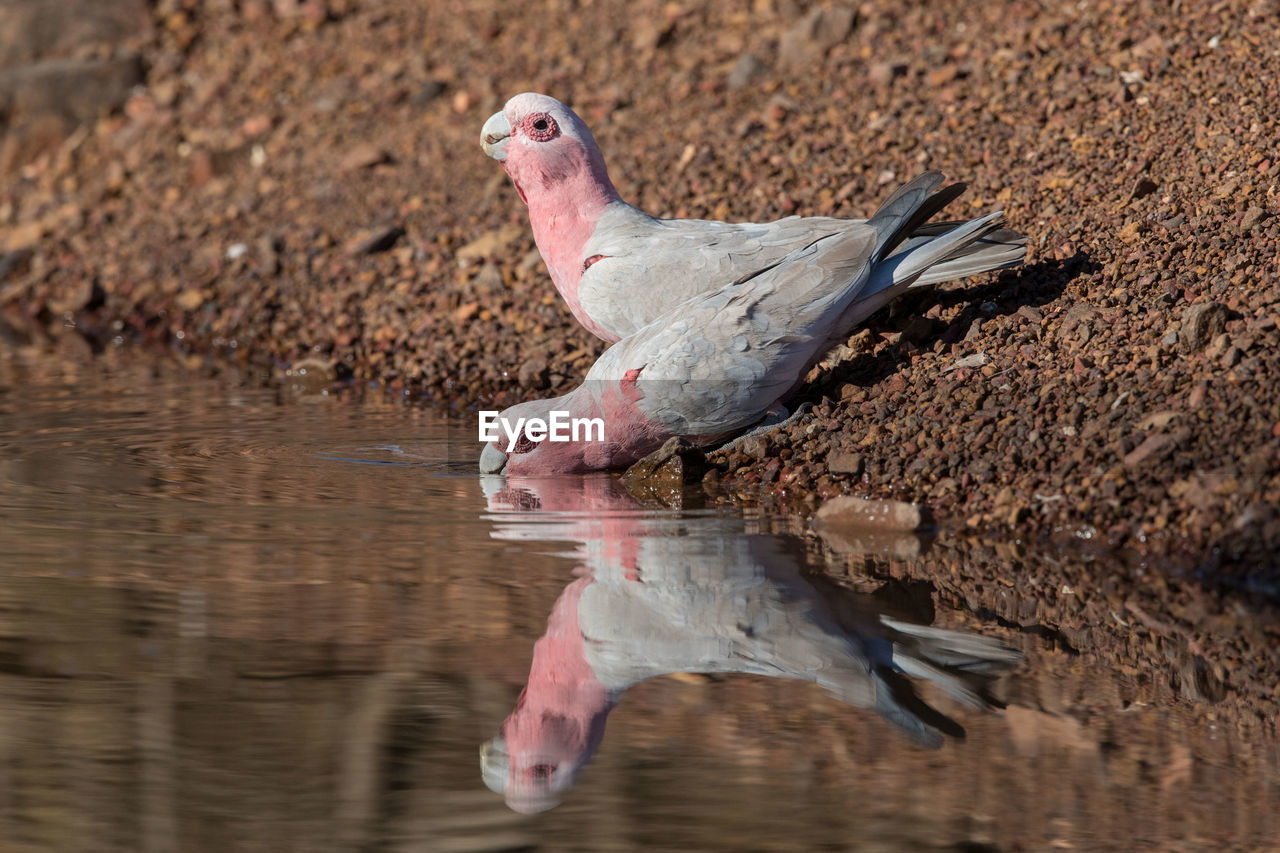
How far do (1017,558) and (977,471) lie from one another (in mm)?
613

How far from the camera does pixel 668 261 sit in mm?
6129

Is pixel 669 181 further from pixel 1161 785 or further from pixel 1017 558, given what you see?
pixel 1161 785

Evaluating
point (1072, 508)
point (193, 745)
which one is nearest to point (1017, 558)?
point (1072, 508)

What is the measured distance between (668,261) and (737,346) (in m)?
0.64

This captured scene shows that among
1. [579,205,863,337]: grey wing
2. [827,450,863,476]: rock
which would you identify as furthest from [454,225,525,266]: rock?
[827,450,863,476]: rock

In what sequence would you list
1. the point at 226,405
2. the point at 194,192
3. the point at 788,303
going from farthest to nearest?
the point at 194,192 < the point at 226,405 < the point at 788,303

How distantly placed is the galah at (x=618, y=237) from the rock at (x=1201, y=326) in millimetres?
762

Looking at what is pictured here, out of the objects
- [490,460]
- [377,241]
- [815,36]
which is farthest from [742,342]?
[815,36]

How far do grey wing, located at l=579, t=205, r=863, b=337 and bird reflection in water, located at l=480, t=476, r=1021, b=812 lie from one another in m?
1.31

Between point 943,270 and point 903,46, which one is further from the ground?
point 903,46

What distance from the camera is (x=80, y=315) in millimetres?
10414

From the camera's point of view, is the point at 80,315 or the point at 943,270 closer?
the point at 943,270

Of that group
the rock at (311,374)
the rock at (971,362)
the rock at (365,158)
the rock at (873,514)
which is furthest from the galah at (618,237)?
the rock at (365,158)

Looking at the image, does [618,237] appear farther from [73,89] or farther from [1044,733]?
[73,89]
